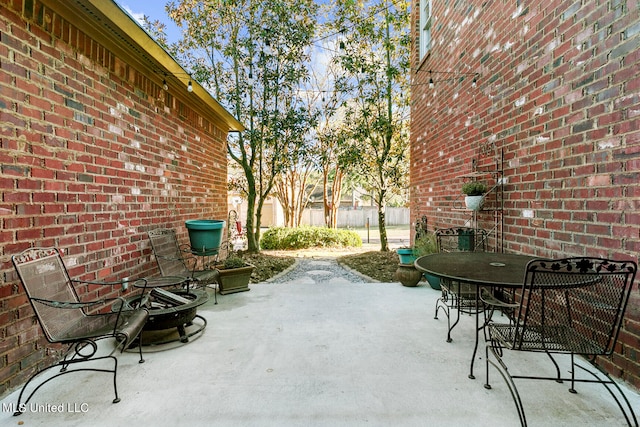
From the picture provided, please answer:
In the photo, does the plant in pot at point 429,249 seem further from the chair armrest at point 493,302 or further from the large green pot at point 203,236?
the large green pot at point 203,236

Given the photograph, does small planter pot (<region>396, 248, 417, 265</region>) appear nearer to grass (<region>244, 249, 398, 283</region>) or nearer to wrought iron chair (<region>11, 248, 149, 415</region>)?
grass (<region>244, 249, 398, 283</region>)

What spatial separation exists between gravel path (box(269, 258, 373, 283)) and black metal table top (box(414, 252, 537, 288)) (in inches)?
99.9

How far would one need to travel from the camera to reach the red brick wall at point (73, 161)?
209cm

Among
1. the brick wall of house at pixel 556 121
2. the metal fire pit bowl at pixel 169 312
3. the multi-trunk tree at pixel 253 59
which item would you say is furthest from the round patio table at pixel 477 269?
the multi-trunk tree at pixel 253 59

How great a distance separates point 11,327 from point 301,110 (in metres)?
6.85

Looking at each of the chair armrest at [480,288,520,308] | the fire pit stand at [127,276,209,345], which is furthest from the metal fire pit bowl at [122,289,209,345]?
the chair armrest at [480,288,520,308]

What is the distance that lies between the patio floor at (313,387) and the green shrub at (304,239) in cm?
652

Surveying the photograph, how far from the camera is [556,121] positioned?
8.70 feet

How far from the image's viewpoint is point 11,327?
81.4 inches

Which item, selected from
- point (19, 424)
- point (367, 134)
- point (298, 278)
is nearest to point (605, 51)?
point (19, 424)

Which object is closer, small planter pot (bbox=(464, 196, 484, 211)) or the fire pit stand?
the fire pit stand

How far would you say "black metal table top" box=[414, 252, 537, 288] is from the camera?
2018 mm

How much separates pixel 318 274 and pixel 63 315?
3.98 metres

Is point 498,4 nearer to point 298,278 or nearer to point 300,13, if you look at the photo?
point 298,278
